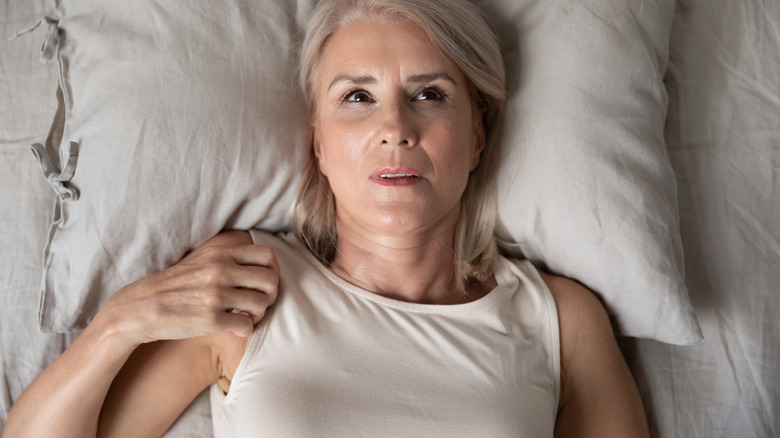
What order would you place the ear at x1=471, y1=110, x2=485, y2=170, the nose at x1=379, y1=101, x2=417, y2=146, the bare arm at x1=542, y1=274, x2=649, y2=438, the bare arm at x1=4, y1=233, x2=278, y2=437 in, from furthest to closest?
the ear at x1=471, y1=110, x2=485, y2=170 → the bare arm at x1=542, y1=274, x2=649, y2=438 → the nose at x1=379, y1=101, x2=417, y2=146 → the bare arm at x1=4, y1=233, x2=278, y2=437

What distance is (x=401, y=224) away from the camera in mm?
1430

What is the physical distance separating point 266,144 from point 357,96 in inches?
9.8

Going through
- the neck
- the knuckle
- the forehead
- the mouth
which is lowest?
the neck

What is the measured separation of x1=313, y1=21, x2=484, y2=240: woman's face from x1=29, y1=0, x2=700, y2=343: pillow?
0.19 meters

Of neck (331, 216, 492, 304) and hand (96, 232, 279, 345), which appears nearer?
hand (96, 232, 279, 345)

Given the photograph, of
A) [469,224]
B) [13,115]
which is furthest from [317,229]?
[13,115]

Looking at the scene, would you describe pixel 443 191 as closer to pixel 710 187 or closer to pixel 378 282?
pixel 378 282

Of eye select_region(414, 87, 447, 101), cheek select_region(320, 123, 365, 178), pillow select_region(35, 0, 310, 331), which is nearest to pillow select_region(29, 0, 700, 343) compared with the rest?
pillow select_region(35, 0, 310, 331)

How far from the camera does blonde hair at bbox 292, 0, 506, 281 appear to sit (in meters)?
1.51

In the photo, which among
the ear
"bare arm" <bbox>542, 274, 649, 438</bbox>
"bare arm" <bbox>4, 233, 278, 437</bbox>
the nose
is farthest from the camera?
the ear

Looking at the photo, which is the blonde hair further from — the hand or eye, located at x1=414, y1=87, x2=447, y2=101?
the hand

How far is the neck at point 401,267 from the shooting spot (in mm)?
1556

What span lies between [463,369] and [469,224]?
16.9 inches

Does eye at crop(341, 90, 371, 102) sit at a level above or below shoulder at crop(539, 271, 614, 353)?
above
